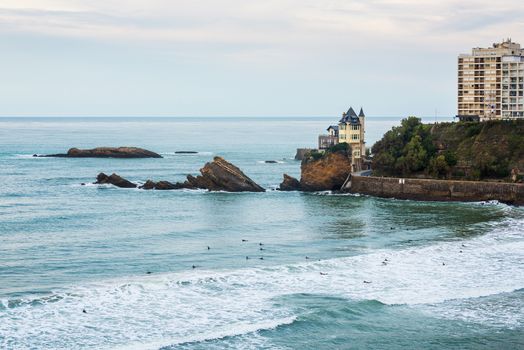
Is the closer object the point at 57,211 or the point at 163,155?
the point at 57,211

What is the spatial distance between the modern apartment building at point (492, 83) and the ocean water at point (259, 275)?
4885 centimetres

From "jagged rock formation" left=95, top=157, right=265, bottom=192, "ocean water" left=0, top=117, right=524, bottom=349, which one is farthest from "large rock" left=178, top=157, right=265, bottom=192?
"ocean water" left=0, top=117, right=524, bottom=349

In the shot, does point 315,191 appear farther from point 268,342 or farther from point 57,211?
point 268,342

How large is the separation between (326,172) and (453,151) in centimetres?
1357

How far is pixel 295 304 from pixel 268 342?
5022 mm

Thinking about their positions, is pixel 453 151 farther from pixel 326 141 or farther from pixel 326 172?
pixel 326 141

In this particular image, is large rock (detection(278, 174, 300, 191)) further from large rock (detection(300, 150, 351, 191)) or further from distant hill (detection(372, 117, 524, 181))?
distant hill (detection(372, 117, 524, 181))

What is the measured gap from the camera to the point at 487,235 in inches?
2052

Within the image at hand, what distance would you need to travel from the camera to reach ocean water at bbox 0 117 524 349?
3098 centimetres

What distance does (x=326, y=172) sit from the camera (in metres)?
80.1

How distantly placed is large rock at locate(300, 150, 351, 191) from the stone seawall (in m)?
1.71

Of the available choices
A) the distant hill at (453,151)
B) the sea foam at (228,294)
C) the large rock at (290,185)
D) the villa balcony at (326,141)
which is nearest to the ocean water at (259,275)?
the sea foam at (228,294)

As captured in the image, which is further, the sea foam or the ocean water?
the ocean water

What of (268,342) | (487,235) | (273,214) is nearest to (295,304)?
(268,342)
